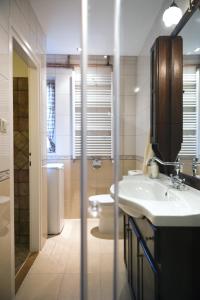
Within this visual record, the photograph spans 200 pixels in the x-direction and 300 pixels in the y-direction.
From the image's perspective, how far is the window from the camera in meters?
3.02

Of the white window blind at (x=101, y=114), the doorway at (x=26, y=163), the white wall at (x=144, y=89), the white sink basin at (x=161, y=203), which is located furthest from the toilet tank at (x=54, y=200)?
the white window blind at (x=101, y=114)

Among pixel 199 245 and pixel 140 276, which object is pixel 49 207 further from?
pixel 199 245

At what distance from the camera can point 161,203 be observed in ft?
3.56

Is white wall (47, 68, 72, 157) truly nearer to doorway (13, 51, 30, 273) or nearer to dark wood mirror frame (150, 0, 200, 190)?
doorway (13, 51, 30, 273)

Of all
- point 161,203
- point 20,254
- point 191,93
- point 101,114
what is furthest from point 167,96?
point 20,254

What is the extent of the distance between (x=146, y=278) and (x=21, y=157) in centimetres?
207

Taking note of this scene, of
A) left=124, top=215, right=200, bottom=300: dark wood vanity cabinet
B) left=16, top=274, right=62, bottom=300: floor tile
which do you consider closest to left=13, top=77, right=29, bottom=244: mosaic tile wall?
left=16, top=274, right=62, bottom=300: floor tile

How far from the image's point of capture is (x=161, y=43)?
1755 mm

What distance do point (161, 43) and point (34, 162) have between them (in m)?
1.56

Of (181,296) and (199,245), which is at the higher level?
(199,245)

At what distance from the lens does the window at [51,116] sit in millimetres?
3021

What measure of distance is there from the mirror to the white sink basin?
22 cm

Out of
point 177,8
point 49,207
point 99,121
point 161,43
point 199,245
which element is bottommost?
point 49,207

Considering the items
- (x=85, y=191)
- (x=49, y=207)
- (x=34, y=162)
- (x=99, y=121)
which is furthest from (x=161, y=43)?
(x=49, y=207)
